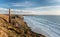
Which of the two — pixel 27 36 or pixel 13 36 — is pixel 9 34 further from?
pixel 27 36

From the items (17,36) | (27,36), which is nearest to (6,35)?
(17,36)

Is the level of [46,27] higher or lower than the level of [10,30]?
lower

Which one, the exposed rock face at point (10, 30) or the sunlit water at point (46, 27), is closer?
the exposed rock face at point (10, 30)

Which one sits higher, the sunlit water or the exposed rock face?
the exposed rock face

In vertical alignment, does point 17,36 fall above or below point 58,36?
above

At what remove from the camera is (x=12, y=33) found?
8.19 meters

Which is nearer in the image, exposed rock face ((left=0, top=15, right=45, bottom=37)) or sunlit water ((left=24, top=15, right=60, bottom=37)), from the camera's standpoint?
exposed rock face ((left=0, top=15, right=45, bottom=37))

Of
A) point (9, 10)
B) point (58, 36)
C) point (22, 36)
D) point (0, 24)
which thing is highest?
point (9, 10)

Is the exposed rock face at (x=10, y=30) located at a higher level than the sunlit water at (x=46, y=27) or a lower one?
higher

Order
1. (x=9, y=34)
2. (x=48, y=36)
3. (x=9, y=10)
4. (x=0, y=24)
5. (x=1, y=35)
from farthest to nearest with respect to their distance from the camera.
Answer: (x=48, y=36), (x=9, y=10), (x=0, y=24), (x=9, y=34), (x=1, y=35)

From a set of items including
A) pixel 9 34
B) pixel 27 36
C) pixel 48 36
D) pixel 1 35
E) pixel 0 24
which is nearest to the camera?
pixel 1 35

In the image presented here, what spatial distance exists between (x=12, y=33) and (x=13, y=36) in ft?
0.76

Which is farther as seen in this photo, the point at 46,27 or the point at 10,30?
the point at 46,27

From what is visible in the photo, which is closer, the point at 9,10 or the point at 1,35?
the point at 1,35
